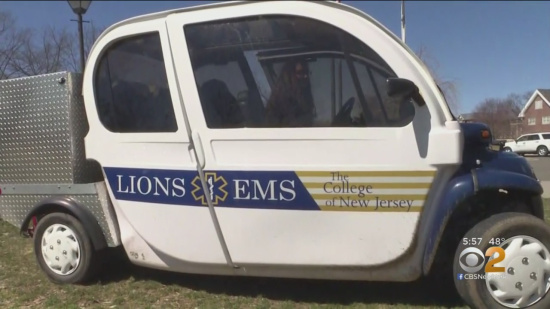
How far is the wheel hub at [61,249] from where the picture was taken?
4.00 m

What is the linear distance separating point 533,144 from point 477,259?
32279 millimetres

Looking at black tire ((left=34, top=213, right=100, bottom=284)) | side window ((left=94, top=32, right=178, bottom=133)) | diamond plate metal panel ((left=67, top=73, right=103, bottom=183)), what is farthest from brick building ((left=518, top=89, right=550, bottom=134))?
black tire ((left=34, top=213, right=100, bottom=284))

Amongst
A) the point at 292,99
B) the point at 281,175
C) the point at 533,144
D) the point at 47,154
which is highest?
the point at 292,99

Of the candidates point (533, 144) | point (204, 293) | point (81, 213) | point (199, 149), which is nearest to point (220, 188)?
point (199, 149)

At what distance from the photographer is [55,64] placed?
1512 centimetres

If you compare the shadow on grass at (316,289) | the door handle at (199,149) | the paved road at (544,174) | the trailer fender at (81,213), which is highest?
the door handle at (199,149)

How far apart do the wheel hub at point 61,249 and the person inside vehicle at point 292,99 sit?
6.74 feet

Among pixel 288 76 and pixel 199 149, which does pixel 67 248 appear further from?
pixel 288 76

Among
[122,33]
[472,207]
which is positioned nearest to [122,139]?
[122,33]

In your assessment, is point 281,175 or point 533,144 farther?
point 533,144

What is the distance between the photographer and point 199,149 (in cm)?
338

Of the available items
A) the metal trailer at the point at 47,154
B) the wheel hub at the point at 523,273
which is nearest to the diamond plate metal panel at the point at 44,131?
the metal trailer at the point at 47,154

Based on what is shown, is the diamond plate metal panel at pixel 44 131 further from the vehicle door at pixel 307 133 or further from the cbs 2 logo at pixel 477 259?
the cbs 2 logo at pixel 477 259

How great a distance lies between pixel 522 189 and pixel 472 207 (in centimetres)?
34
